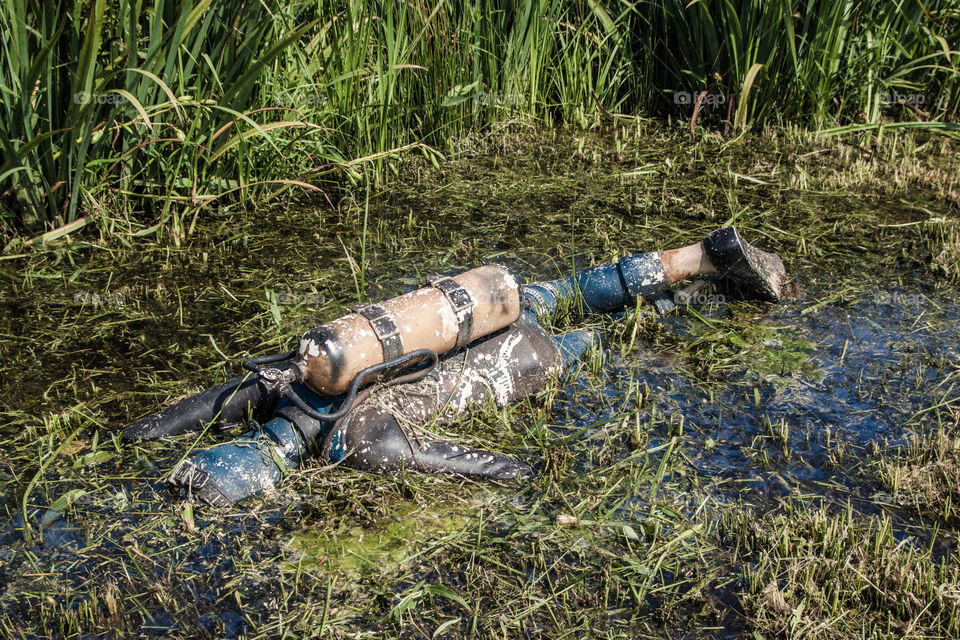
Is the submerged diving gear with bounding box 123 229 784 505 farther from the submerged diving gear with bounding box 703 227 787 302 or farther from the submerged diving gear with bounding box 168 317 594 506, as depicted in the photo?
the submerged diving gear with bounding box 703 227 787 302

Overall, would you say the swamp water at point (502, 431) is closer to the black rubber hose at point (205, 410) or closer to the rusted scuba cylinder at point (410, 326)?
the black rubber hose at point (205, 410)

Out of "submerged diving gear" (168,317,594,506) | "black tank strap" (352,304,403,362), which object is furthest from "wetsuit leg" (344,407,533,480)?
"black tank strap" (352,304,403,362)

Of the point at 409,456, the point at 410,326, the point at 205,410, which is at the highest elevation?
the point at 410,326

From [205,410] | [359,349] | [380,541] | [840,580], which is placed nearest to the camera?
[840,580]

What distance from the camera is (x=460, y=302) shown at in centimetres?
309

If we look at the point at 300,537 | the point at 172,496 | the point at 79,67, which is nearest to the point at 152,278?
the point at 79,67

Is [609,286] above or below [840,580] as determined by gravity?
above

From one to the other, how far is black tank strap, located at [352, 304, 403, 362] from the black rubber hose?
50cm

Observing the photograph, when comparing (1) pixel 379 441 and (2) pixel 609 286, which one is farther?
(2) pixel 609 286

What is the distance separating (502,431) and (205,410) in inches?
42.8

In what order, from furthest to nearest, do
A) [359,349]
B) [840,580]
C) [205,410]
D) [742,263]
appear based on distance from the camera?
[742,263] < [205,410] < [359,349] < [840,580]

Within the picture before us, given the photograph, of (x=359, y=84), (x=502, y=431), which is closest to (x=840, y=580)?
→ (x=502, y=431)

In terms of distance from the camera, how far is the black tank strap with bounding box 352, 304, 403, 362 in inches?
115

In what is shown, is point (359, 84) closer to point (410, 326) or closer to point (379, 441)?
point (410, 326)
